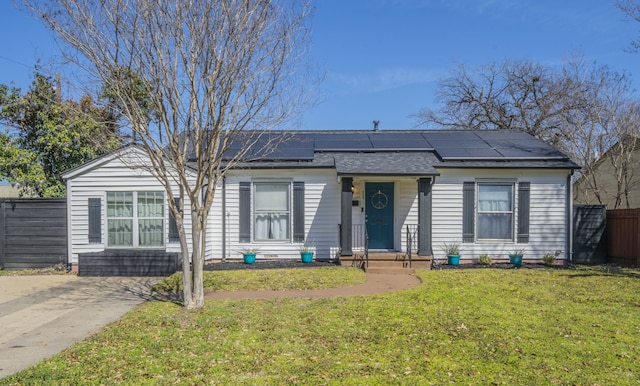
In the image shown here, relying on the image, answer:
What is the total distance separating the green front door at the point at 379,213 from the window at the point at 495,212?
244 centimetres

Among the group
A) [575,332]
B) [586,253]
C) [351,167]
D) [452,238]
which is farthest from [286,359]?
[586,253]

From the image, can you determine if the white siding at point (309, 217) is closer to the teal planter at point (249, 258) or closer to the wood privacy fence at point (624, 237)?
the teal planter at point (249, 258)

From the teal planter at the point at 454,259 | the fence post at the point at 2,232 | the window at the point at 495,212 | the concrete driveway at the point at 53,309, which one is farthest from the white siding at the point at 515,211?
the fence post at the point at 2,232

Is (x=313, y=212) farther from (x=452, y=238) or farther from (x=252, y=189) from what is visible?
(x=452, y=238)

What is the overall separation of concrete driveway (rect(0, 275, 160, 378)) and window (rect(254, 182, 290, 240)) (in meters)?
3.08

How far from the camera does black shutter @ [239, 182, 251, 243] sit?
39.3ft

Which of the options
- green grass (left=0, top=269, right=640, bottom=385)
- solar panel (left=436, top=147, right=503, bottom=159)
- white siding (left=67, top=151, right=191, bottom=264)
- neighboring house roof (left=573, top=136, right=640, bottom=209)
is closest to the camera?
green grass (left=0, top=269, right=640, bottom=385)

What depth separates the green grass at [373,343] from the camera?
14.0ft

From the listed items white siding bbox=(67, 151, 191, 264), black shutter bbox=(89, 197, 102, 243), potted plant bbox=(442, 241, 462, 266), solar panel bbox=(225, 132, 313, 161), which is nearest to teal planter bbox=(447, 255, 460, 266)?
potted plant bbox=(442, 241, 462, 266)

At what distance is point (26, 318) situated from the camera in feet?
22.2

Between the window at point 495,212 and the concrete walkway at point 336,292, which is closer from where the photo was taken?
the concrete walkway at point 336,292

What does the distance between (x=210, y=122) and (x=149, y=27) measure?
5.17 ft

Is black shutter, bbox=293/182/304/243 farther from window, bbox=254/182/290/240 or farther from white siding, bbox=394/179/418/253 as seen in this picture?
white siding, bbox=394/179/418/253

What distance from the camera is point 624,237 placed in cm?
1223
